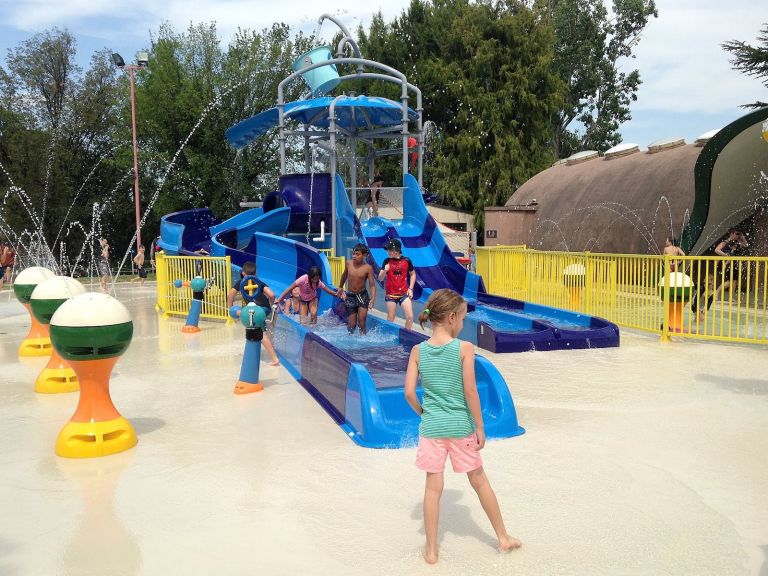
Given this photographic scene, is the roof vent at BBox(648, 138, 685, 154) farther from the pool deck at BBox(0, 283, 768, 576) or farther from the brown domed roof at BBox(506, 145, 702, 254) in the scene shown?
the pool deck at BBox(0, 283, 768, 576)

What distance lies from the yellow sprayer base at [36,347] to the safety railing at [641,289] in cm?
905

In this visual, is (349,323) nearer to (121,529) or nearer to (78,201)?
(121,529)

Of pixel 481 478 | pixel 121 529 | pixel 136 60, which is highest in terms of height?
pixel 136 60

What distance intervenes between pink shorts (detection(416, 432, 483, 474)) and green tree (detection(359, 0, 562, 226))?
33146 mm

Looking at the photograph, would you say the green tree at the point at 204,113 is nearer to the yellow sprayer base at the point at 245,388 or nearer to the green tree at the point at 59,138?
the green tree at the point at 59,138

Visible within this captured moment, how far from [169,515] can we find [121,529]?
0.30m

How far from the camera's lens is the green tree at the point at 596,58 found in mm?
44438

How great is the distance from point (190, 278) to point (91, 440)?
9178mm

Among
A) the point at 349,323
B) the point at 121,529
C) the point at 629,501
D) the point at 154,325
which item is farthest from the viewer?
the point at 154,325

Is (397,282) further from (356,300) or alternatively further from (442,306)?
(442,306)

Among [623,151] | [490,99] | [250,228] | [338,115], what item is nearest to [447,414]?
[250,228]

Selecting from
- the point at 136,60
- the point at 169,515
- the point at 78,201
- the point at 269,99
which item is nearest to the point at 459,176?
the point at 269,99

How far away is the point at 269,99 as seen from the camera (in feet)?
129

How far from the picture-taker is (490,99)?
36.8 meters
